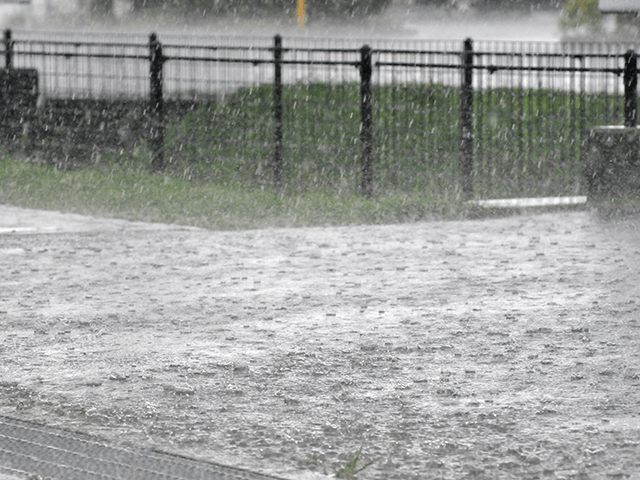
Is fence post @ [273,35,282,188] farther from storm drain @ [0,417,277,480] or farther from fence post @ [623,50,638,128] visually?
storm drain @ [0,417,277,480]

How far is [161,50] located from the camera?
15922mm

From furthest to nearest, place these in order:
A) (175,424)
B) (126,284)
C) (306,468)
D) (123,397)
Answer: (126,284)
(123,397)
(175,424)
(306,468)

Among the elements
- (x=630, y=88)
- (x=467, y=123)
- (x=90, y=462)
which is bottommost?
(x=90, y=462)

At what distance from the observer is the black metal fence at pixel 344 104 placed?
47.5 feet

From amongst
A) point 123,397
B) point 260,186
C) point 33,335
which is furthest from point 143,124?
point 123,397

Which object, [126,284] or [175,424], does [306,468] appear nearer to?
[175,424]

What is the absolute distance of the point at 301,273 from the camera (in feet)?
28.0

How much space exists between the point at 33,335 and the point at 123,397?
4.87ft

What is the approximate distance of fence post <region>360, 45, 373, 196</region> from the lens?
14.0 metres

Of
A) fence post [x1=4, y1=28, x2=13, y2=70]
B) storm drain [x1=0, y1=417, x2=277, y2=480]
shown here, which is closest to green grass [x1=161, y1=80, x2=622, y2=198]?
fence post [x1=4, y1=28, x2=13, y2=70]

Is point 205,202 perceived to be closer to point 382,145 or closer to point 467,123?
point 467,123

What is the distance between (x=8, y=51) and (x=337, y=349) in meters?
13.5

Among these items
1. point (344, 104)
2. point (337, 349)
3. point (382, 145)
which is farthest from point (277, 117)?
point (337, 349)

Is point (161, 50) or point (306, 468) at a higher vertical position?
point (161, 50)
